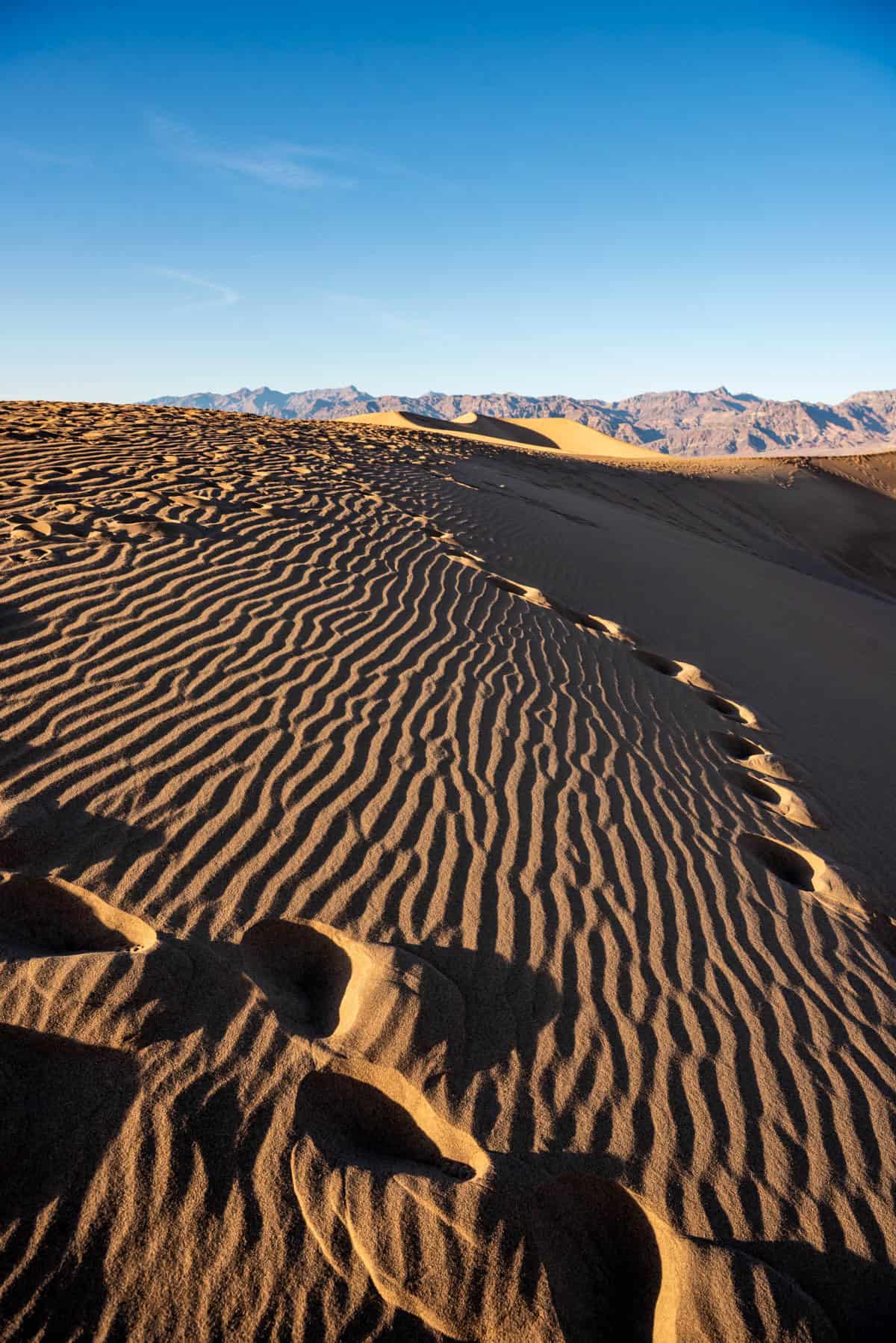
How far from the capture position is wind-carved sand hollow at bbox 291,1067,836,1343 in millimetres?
1837

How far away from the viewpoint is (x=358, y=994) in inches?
99.4

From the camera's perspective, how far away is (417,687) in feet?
15.3

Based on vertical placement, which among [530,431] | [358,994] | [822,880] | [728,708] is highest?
[358,994]

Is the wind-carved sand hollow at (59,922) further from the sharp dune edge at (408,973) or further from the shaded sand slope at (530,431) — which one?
the shaded sand slope at (530,431)

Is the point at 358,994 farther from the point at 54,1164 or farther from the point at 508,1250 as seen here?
the point at 54,1164

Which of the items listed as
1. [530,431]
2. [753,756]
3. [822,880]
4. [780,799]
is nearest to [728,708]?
[753,756]

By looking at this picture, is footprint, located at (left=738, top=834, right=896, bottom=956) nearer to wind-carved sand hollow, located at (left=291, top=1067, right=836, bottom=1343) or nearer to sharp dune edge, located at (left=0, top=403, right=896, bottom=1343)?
sharp dune edge, located at (left=0, top=403, right=896, bottom=1343)

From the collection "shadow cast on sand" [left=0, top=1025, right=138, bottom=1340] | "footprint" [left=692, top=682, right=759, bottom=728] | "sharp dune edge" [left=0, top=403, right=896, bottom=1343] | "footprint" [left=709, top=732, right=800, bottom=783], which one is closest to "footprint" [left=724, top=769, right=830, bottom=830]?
"sharp dune edge" [left=0, top=403, right=896, bottom=1343]

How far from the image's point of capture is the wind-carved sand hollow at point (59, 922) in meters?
2.46

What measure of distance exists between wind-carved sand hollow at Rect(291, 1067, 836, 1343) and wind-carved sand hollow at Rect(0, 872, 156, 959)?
886mm

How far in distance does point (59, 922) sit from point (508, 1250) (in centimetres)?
176

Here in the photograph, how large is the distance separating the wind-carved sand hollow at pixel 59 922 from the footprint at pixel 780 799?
3610 mm

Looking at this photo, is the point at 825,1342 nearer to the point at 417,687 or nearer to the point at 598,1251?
the point at 598,1251

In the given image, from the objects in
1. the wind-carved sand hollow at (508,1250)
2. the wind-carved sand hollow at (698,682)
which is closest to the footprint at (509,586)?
the wind-carved sand hollow at (698,682)
